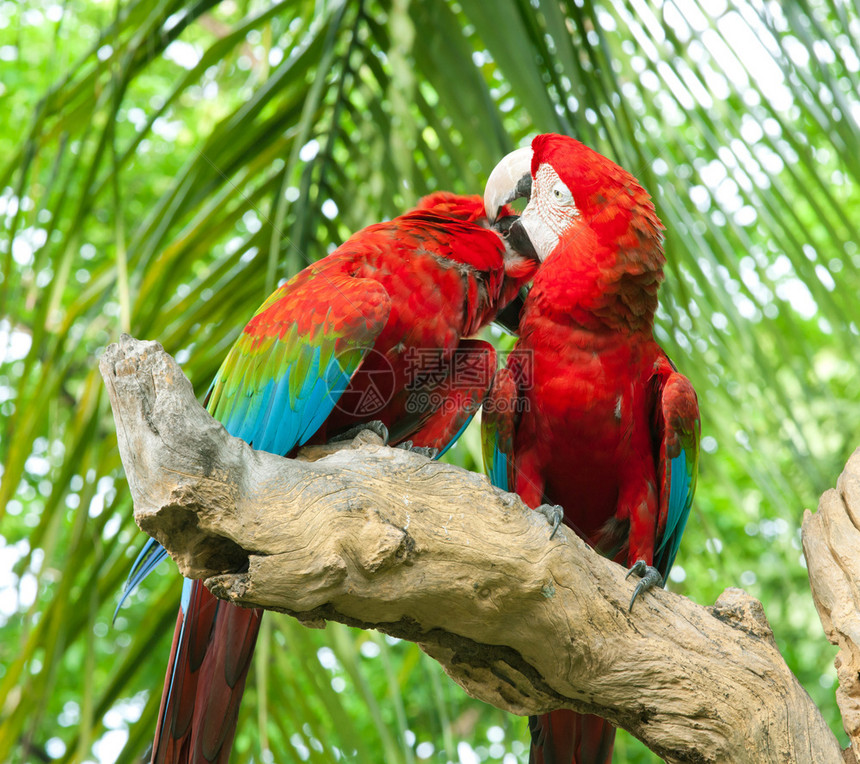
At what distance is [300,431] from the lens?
1498 mm

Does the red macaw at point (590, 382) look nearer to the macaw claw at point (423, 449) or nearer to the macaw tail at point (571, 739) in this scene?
the macaw tail at point (571, 739)

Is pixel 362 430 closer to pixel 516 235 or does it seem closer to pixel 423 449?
pixel 423 449

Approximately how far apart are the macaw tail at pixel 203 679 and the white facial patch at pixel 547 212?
973 mm

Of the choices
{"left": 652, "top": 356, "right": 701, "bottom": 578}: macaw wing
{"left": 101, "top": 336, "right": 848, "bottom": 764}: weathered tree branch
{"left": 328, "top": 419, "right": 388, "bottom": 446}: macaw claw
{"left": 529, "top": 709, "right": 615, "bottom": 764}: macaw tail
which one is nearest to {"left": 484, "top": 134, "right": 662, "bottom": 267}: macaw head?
{"left": 652, "top": 356, "right": 701, "bottom": 578}: macaw wing

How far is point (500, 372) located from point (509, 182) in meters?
0.42

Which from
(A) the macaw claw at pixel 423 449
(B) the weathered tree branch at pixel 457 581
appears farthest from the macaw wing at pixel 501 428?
(B) the weathered tree branch at pixel 457 581

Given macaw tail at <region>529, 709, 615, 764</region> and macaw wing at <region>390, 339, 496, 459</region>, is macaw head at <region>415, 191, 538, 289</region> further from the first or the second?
macaw tail at <region>529, 709, 615, 764</region>

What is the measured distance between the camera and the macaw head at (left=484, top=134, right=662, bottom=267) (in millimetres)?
1605

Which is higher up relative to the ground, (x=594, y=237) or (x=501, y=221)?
(x=501, y=221)

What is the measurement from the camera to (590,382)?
1.64 m

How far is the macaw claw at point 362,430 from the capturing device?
1562mm

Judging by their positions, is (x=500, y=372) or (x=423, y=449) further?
(x=500, y=372)

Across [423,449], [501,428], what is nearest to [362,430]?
[423,449]

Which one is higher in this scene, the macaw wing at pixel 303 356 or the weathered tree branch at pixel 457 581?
the macaw wing at pixel 303 356
